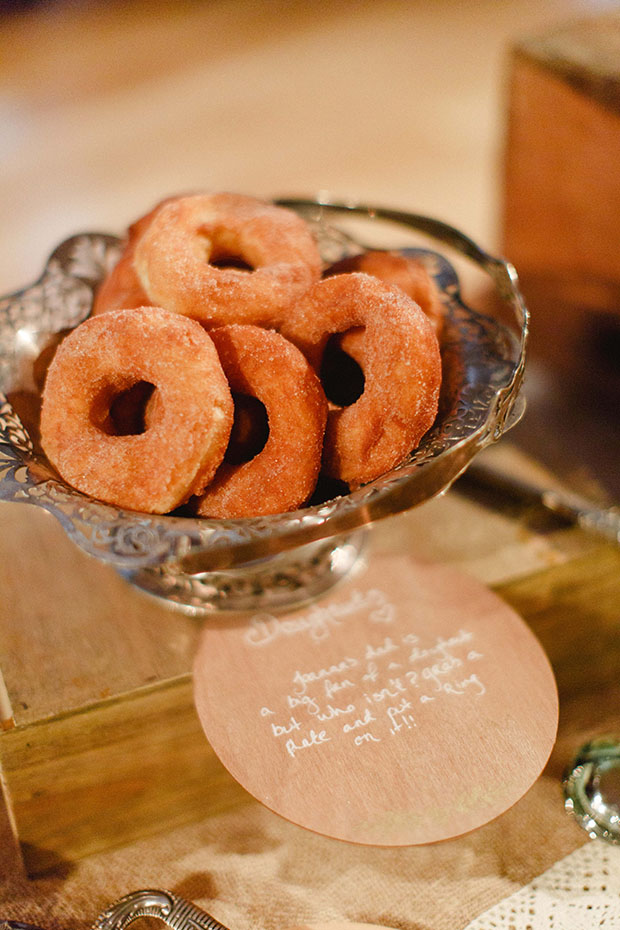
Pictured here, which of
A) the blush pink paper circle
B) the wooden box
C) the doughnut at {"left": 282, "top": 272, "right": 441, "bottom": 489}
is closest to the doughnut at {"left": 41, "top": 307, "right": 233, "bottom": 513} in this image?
the doughnut at {"left": 282, "top": 272, "right": 441, "bottom": 489}

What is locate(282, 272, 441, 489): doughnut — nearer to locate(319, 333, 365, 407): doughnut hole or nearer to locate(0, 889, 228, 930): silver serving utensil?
locate(319, 333, 365, 407): doughnut hole

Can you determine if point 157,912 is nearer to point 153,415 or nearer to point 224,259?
point 153,415

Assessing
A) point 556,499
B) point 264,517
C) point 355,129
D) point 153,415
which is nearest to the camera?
point 264,517

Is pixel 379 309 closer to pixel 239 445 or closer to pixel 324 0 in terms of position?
pixel 239 445

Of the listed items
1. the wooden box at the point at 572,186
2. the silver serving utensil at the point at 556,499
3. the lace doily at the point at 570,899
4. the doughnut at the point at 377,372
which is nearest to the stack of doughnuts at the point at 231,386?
the doughnut at the point at 377,372

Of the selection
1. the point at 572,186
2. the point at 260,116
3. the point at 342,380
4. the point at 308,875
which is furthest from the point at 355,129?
the point at 308,875

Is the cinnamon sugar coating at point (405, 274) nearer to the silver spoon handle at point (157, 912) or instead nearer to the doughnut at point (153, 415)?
the doughnut at point (153, 415)
